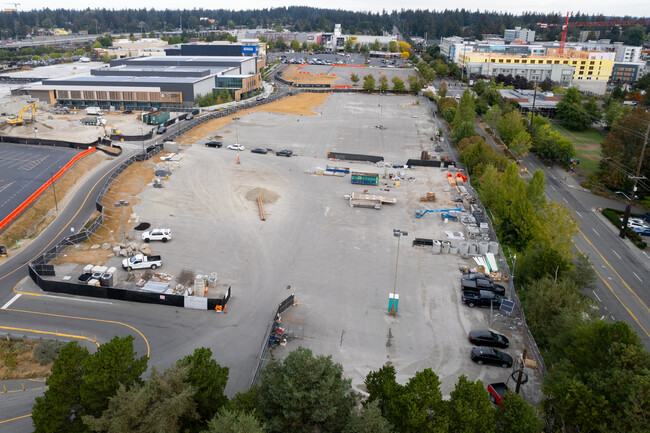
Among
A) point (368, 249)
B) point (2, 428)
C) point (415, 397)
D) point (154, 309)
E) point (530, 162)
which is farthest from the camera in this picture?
point (530, 162)

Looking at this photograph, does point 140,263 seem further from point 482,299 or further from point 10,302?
point 482,299

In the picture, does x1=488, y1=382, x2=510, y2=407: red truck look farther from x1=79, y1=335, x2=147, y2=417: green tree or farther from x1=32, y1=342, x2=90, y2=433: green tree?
x1=32, y1=342, x2=90, y2=433: green tree

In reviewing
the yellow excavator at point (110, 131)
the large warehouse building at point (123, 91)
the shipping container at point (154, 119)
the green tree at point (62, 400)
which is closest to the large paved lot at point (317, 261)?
the green tree at point (62, 400)

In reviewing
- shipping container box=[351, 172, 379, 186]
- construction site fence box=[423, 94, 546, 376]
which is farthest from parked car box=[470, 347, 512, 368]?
shipping container box=[351, 172, 379, 186]

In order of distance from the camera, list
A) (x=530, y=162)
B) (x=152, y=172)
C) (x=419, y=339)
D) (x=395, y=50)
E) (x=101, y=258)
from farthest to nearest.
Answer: (x=395, y=50) < (x=530, y=162) < (x=152, y=172) < (x=101, y=258) < (x=419, y=339)

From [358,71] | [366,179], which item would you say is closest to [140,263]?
[366,179]

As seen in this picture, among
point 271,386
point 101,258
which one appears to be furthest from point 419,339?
point 101,258

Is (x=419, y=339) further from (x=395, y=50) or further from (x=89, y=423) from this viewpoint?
(x=395, y=50)
